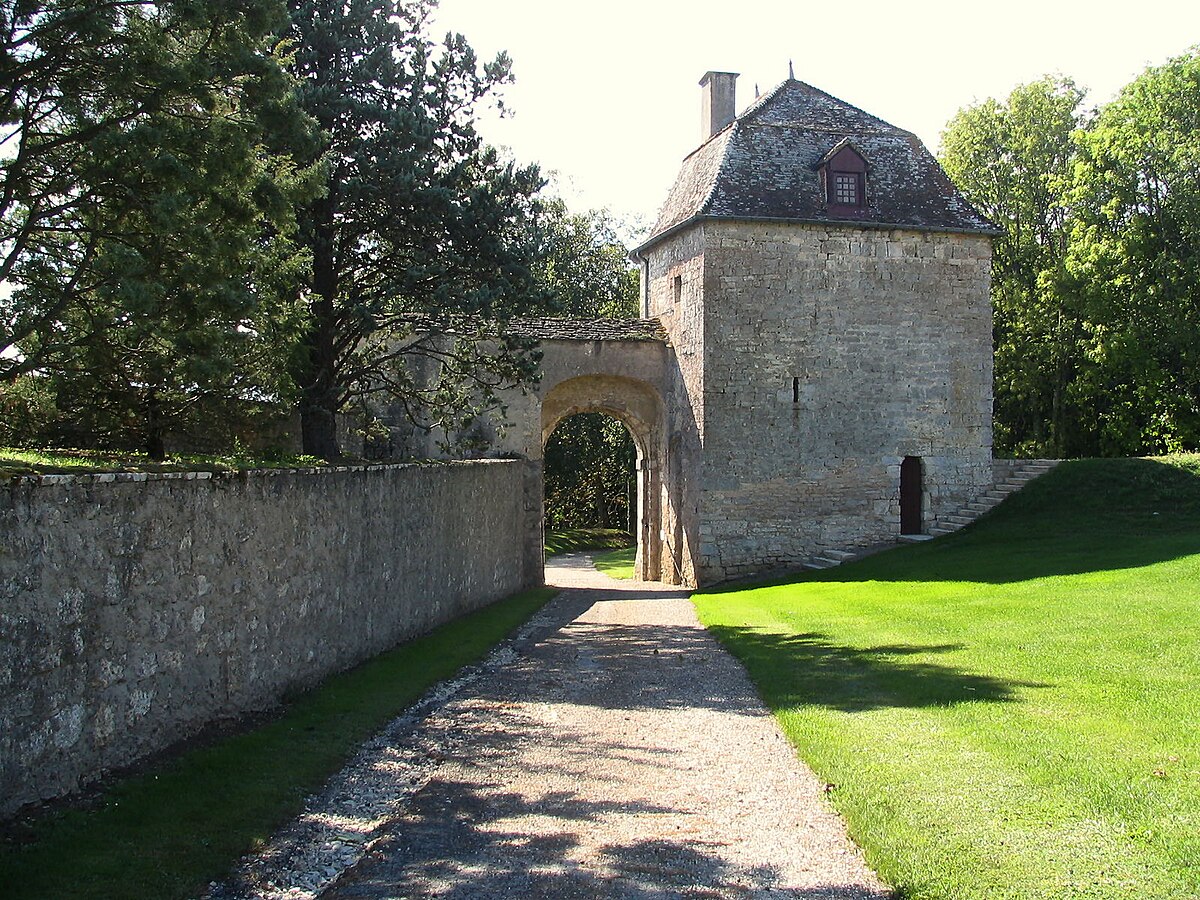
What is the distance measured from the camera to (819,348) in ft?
74.9

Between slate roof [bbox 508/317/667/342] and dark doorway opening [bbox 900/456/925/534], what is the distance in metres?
6.30

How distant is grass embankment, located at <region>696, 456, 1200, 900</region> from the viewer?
17.0ft

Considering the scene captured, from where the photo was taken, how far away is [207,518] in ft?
24.9

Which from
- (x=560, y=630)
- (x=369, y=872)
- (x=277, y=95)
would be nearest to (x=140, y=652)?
(x=369, y=872)

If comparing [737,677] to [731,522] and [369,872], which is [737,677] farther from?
[731,522]

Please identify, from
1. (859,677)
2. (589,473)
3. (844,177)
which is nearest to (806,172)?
(844,177)

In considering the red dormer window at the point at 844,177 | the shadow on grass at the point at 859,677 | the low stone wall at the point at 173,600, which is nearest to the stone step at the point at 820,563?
the red dormer window at the point at 844,177

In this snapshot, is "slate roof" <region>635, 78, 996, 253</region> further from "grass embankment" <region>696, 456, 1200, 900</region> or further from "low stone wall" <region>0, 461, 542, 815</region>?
"low stone wall" <region>0, 461, 542, 815</region>

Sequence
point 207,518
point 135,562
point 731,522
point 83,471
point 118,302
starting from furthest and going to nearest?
1. point 731,522
2. point 118,302
3. point 207,518
4. point 135,562
5. point 83,471

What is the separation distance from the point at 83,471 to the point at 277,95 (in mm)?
5245

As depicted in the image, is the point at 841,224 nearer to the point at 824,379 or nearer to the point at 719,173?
the point at 719,173

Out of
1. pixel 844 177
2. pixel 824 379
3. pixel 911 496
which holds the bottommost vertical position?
pixel 911 496

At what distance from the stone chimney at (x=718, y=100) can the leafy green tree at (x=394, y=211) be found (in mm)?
11104

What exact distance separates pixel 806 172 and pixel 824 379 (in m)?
4.68
